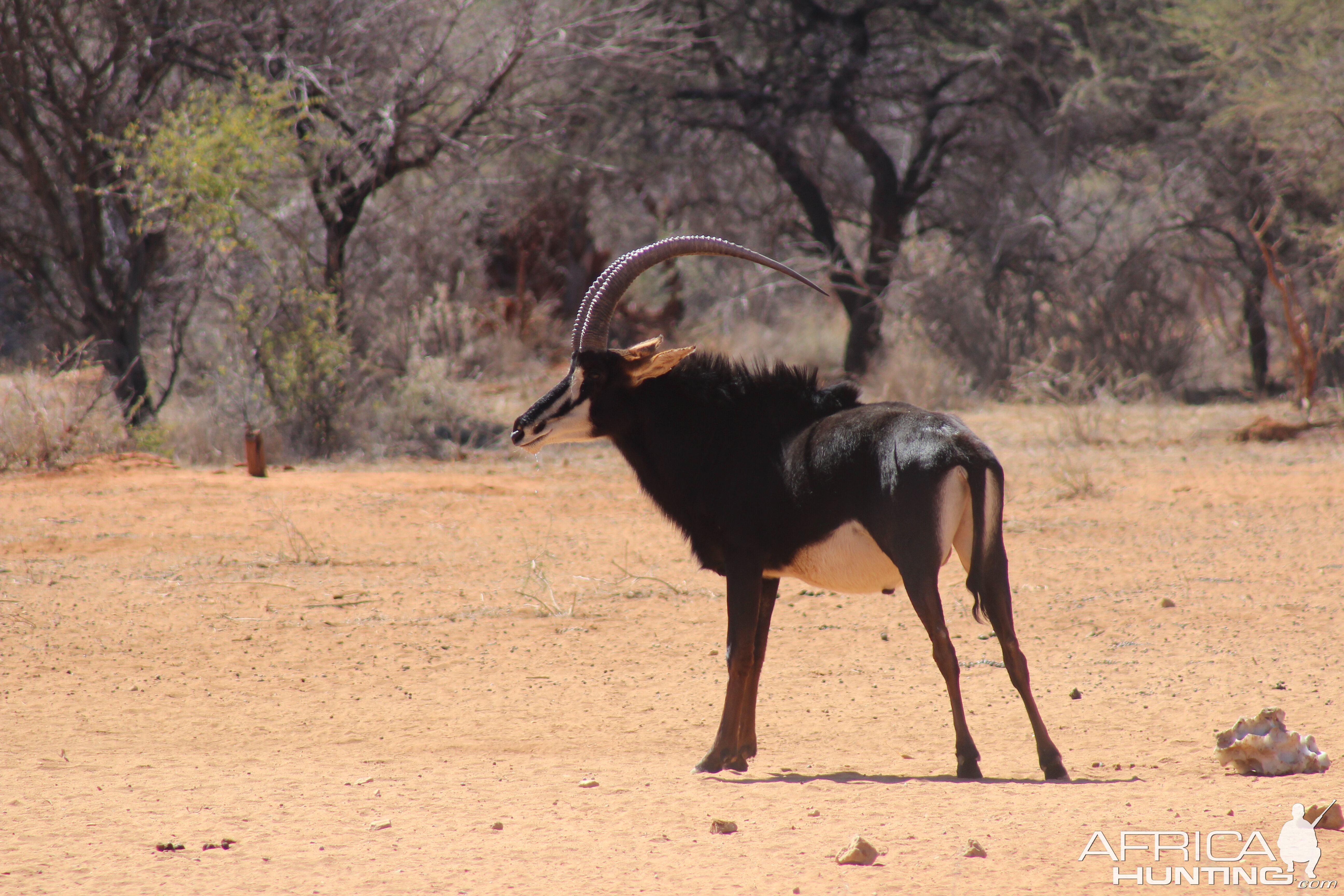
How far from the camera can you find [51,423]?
1352cm

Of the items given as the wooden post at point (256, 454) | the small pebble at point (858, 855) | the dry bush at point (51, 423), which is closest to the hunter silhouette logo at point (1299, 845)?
the small pebble at point (858, 855)

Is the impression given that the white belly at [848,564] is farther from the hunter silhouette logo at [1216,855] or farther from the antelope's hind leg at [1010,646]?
the hunter silhouette logo at [1216,855]

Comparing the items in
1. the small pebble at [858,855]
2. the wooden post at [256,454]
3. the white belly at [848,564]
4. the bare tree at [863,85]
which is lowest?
the small pebble at [858,855]

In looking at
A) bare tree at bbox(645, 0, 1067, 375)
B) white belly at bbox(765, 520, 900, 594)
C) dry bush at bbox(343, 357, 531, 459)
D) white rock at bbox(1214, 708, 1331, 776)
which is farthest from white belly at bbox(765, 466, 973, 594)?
bare tree at bbox(645, 0, 1067, 375)

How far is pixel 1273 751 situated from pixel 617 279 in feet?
10.0

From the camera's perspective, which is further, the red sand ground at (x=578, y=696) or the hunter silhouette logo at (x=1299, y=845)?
the red sand ground at (x=578, y=696)

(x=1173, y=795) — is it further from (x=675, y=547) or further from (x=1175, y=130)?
(x=1175, y=130)

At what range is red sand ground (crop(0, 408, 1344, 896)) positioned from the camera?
3.77 m

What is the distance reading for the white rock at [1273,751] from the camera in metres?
4.49

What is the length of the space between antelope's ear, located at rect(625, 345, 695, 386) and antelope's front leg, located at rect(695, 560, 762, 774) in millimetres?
845

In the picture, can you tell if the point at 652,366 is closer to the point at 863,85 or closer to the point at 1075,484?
the point at 1075,484

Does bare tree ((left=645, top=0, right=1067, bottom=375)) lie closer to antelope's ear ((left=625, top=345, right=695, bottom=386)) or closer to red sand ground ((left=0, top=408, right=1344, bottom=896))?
red sand ground ((left=0, top=408, right=1344, bottom=896))

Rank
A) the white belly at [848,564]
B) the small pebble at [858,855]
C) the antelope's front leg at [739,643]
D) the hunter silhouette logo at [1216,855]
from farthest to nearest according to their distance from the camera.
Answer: the antelope's front leg at [739,643], the white belly at [848,564], the small pebble at [858,855], the hunter silhouette logo at [1216,855]

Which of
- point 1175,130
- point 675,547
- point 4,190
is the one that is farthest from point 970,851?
point 1175,130
